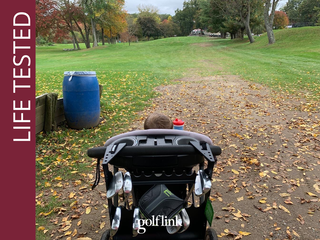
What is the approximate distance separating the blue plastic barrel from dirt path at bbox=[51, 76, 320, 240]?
126 cm

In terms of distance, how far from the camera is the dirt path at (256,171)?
10.7 ft

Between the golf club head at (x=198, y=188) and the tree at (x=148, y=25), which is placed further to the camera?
the tree at (x=148, y=25)

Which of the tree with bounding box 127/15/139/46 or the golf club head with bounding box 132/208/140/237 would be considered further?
the tree with bounding box 127/15/139/46

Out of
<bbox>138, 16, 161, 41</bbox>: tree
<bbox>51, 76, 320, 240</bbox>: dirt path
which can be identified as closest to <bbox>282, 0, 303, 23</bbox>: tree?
<bbox>138, 16, 161, 41</bbox>: tree

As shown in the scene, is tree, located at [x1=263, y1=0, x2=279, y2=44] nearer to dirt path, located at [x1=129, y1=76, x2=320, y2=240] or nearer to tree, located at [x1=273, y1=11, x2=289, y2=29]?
dirt path, located at [x1=129, y1=76, x2=320, y2=240]

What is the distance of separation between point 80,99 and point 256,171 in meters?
4.18

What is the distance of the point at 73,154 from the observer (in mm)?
5230

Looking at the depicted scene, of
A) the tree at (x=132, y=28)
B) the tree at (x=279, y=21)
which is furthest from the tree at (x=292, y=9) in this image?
the tree at (x=132, y=28)

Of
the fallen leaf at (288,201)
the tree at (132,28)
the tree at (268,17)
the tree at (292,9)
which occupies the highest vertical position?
the tree at (292,9)

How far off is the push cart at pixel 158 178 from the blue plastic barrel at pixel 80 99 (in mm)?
4407

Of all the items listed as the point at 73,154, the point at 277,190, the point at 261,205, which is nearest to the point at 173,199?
the point at 261,205

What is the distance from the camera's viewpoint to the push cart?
1700 millimetres

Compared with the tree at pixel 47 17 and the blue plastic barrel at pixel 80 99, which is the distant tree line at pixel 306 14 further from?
the blue plastic barrel at pixel 80 99

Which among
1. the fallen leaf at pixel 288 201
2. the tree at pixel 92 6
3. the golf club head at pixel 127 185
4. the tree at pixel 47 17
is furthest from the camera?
the tree at pixel 92 6
